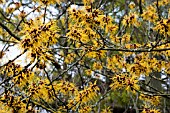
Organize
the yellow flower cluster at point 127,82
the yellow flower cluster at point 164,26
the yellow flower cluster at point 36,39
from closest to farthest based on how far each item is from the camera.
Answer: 1. the yellow flower cluster at point 36,39
2. the yellow flower cluster at point 164,26
3. the yellow flower cluster at point 127,82

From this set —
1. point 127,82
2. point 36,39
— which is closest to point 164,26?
point 127,82

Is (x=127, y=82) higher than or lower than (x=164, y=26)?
lower

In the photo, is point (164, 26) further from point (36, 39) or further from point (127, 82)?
point (36, 39)

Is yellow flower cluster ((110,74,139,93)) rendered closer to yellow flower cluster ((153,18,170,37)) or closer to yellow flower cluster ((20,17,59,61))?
yellow flower cluster ((153,18,170,37))

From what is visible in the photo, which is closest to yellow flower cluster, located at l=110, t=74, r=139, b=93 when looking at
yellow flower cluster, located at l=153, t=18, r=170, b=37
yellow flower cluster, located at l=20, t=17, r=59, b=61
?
yellow flower cluster, located at l=153, t=18, r=170, b=37

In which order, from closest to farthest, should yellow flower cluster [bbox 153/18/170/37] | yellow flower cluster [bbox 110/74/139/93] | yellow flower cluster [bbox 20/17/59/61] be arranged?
yellow flower cluster [bbox 20/17/59/61] < yellow flower cluster [bbox 153/18/170/37] < yellow flower cluster [bbox 110/74/139/93]

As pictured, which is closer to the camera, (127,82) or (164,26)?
(164,26)

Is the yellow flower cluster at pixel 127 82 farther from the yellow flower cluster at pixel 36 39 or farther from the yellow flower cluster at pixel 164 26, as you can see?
the yellow flower cluster at pixel 36 39

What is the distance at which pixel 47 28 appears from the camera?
227 centimetres

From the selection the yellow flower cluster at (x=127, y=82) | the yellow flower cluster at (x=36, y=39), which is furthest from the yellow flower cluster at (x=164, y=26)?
the yellow flower cluster at (x=36, y=39)

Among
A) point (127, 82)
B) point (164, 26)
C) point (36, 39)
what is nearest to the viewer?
point (36, 39)

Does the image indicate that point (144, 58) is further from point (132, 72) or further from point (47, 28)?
point (47, 28)

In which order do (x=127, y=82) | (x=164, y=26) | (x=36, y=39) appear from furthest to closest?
(x=127, y=82)
(x=164, y=26)
(x=36, y=39)

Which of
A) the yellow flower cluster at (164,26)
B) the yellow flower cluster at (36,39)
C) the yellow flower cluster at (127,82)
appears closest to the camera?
the yellow flower cluster at (36,39)
